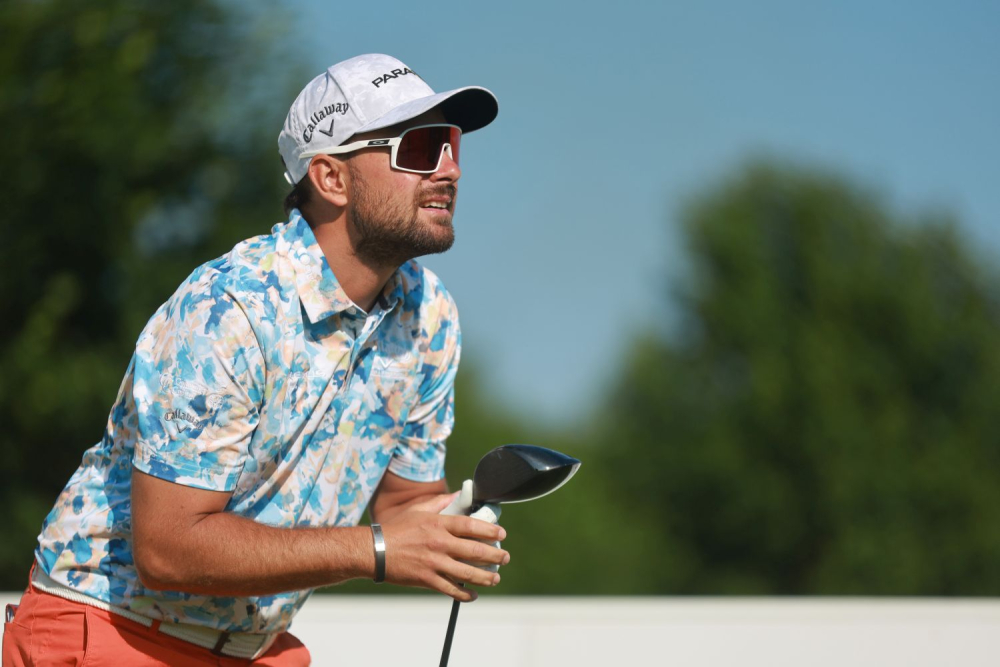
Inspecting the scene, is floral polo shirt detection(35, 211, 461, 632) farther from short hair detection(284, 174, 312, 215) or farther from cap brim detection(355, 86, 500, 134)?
cap brim detection(355, 86, 500, 134)

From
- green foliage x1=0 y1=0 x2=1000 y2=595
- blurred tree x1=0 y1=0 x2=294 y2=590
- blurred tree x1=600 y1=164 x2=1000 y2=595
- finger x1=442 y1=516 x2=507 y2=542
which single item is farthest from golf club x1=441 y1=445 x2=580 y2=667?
blurred tree x1=600 y1=164 x2=1000 y2=595

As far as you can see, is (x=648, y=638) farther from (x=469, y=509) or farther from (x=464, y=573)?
(x=464, y=573)

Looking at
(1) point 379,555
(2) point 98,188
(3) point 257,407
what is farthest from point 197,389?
(2) point 98,188

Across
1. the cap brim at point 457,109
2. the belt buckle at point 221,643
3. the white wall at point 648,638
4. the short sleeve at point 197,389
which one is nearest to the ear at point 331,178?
the cap brim at point 457,109

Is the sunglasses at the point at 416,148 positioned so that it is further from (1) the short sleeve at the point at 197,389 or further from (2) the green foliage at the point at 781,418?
(2) the green foliage at the point at 781,418

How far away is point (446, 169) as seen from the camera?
282 centimetres

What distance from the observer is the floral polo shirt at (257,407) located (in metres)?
2.37

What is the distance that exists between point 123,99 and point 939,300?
2011 cm

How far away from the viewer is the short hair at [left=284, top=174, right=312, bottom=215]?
2863 mm

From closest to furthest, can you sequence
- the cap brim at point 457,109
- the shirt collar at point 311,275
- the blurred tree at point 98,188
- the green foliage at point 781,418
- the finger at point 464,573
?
the finger at point 464,573, the shirt collar at point 311,275, the cap brim at point 457,109, the blurred tree at point 98,188, the green foliage at point 781,418

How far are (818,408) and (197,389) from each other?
24146 millimetres

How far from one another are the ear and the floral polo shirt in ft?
0.33

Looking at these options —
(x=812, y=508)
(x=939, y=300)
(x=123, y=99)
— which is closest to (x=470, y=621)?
(x=123, y=99)

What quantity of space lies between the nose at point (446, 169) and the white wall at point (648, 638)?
2454 millimetres
